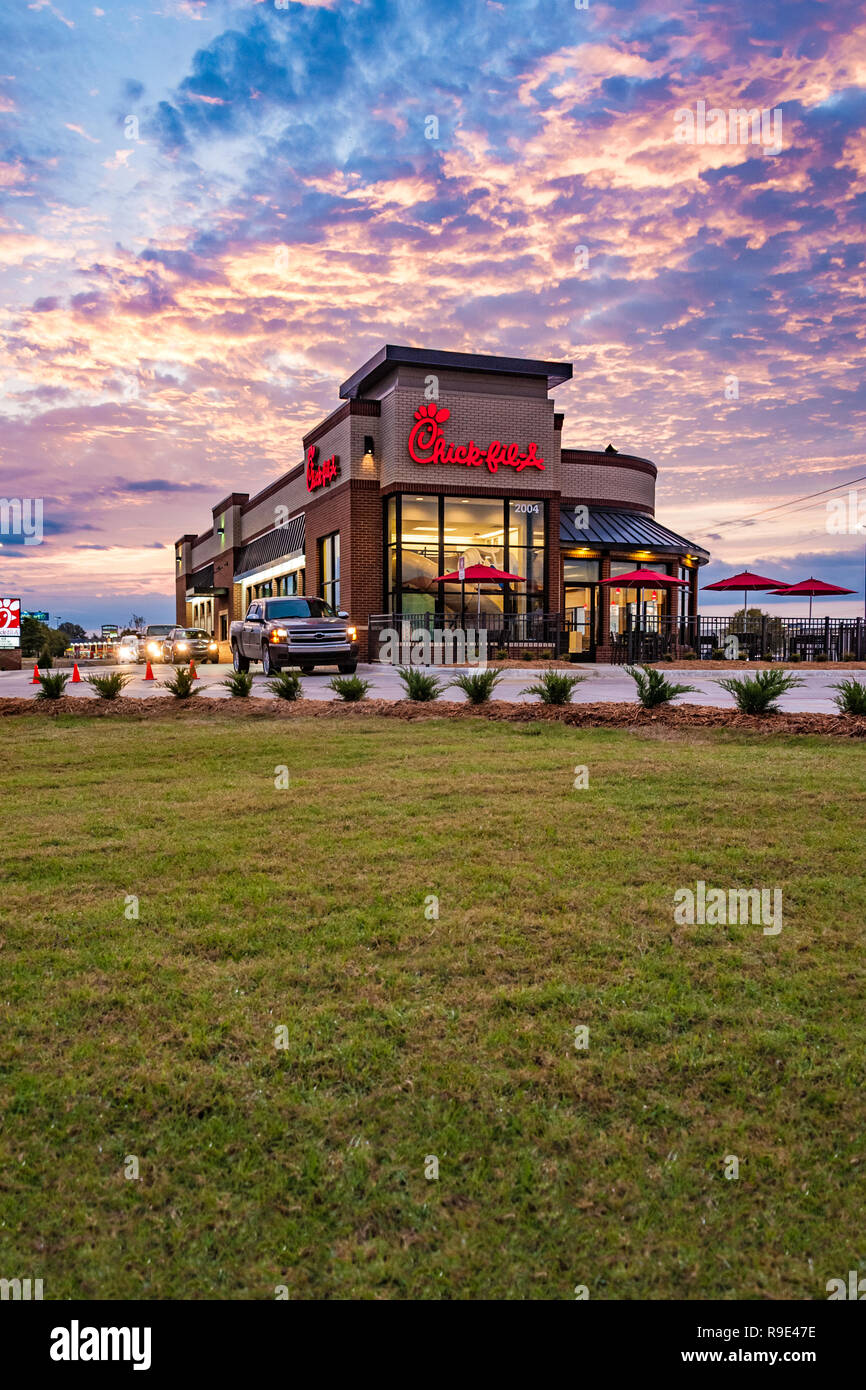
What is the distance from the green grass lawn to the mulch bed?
4362 millimetres

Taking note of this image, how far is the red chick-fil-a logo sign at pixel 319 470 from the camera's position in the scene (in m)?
31.9

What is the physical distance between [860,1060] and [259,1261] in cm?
228

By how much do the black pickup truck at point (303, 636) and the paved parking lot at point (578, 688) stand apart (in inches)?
22.5

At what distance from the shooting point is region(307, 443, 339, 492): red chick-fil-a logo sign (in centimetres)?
3191

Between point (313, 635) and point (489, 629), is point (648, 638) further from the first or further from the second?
point (313, 635)

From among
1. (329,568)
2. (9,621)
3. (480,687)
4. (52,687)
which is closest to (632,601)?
(329,568)

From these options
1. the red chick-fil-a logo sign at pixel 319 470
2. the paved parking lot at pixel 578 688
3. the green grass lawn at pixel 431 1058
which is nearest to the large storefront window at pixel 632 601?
the red chick-fil-a logo sign at pixel 319 470

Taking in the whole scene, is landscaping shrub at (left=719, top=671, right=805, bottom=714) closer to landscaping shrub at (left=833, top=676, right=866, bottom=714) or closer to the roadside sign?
landscaping shrub at (left=833, top=676, right=866, bottom=714)

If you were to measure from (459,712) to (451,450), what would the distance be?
18983 mm

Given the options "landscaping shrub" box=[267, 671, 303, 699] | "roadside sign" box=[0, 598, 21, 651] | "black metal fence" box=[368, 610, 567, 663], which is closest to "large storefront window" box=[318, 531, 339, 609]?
"black metal fence" box=[368, 610, 567, 663]

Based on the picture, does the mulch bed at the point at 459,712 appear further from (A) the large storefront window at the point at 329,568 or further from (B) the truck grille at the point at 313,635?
(A) the large storefront window at the point at 329,568

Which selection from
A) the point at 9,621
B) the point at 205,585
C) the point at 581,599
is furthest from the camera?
the point at 205,585

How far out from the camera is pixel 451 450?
97.2 feet

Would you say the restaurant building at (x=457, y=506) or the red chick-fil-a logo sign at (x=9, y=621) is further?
the red chick-fil-a logo sign at (x=9, y=621)
